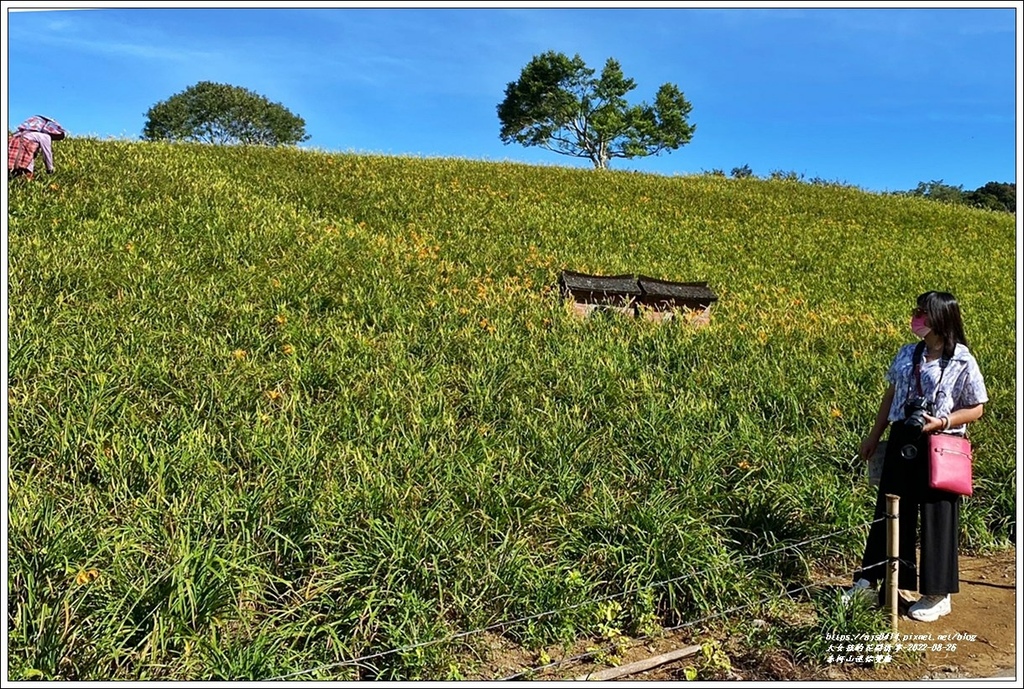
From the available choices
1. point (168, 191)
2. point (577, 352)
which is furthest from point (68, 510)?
point (168, 191)

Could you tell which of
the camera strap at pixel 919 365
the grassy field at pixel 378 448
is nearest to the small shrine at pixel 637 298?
the grassy field at pixel 378 448

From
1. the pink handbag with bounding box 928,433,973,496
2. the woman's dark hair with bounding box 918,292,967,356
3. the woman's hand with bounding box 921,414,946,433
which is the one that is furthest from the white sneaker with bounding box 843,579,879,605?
the woman's dark hair with bounding box 918,292,967,356

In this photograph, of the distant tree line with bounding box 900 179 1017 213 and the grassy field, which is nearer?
the grassy field

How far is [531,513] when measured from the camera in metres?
3.32

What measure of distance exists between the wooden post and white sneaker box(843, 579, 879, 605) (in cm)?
9

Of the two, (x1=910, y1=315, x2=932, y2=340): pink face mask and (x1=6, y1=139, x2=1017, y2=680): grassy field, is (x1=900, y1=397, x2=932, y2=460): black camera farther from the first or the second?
(x1=6, y1=139, x2=1017, y2=680): grassy field

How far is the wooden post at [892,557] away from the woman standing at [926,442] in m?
0.12

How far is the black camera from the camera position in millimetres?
2951

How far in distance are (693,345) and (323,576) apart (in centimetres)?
400

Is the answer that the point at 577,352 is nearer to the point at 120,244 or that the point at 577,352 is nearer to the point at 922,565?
the point at 922,565

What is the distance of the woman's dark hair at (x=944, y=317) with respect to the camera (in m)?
2.93

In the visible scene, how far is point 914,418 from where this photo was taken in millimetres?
2951

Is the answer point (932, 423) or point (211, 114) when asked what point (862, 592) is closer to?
point (932, 423)

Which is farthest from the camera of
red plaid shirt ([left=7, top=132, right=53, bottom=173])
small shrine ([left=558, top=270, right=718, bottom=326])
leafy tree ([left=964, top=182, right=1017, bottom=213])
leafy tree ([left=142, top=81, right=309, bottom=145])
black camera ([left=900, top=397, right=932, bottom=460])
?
leafy tree ([left=142, top=81, right=309, bottom=145])
